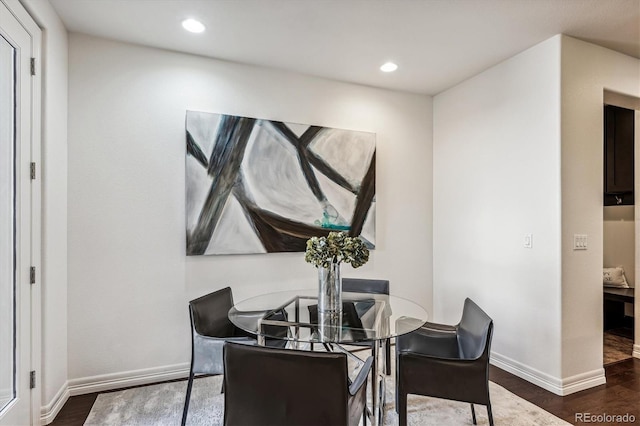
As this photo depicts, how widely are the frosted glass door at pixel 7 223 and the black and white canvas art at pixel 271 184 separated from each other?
115 centimetres

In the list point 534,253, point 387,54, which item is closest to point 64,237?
point 387,54

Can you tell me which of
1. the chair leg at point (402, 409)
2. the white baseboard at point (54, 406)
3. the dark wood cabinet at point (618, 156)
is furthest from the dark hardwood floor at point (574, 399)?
the dark wood cabinet at point (618, 156)

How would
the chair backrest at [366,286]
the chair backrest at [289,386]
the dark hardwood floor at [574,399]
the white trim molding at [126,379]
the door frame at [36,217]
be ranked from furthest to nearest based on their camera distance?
the chair backrest at [366,286]
the white trim molding at [126,379]
the dark hardwood floor at [574,399]
the door frame at [36,217]
the chair backrest at [289,386]

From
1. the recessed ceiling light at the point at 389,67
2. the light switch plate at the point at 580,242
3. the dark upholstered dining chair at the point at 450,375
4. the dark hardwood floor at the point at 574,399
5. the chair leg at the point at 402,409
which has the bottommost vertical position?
the dark hardwood floor at the point at 574,399

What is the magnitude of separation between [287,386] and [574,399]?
2420 millimetres

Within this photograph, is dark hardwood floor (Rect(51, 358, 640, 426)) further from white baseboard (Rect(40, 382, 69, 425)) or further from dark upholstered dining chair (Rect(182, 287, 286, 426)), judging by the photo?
dark upholstered dining chair (Rect(182, 287, 286, 426))

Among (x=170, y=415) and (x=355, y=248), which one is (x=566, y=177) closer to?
(x=355, y=248)

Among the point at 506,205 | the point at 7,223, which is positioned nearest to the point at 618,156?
the point at 506,205

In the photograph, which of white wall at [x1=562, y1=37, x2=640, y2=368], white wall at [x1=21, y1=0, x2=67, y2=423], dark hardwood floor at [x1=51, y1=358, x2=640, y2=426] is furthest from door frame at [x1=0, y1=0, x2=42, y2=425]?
white wall at [x1=562, y1=37, x2=640, y2=368]

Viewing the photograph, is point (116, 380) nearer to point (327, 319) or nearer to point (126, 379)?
point (126, 379)

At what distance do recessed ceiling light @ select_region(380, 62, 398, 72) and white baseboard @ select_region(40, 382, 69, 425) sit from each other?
3.56 meters

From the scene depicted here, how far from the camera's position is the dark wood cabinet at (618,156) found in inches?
151

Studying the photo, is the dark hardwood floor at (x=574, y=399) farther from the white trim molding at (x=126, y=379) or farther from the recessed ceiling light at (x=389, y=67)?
the recessed ceiling light at (x=389, y=67)

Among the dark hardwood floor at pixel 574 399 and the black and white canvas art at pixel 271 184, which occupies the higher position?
the black and white canvas art at pixel 271 184
